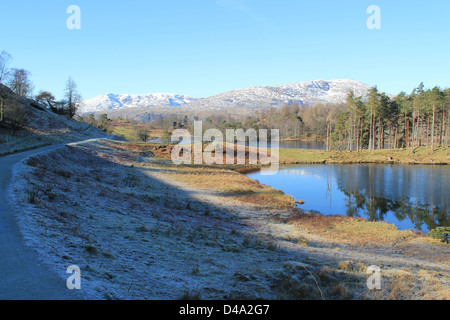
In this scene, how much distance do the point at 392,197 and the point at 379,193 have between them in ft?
7.52

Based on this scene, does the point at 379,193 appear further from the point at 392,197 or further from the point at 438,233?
the point at 438,233

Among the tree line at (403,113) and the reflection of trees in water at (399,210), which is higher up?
the tree line at (403,113)

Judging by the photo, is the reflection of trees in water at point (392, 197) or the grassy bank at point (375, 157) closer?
the reflection of trees in water at point (392, 197)

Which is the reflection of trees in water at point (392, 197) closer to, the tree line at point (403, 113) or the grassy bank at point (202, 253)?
the grassy bank at point (202, 253)

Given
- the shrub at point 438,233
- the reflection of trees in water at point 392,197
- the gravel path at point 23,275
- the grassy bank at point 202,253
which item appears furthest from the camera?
the reflection of trees in water at point 392,197

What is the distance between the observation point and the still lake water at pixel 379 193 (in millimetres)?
23562

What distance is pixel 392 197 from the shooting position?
30.2 metres

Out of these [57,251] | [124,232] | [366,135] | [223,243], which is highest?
[366,135]

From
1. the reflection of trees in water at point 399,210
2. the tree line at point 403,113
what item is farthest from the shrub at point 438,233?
the tree line at point 403,113

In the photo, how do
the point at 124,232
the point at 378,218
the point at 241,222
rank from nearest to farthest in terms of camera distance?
the point at 124,232
the point at 241,222
the point at 378,218
